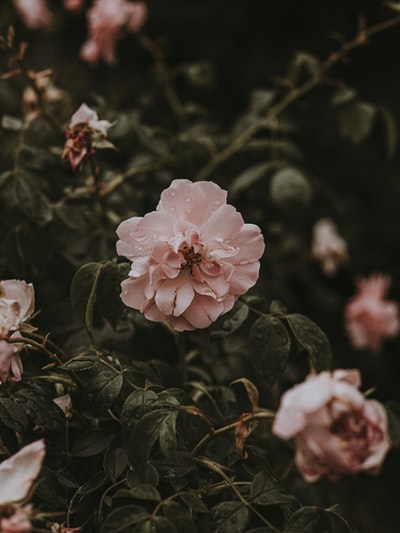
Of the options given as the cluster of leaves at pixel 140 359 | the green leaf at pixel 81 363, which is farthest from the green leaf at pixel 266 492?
the green leaf at pixel 81 363

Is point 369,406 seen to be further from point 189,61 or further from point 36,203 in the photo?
point 189,61

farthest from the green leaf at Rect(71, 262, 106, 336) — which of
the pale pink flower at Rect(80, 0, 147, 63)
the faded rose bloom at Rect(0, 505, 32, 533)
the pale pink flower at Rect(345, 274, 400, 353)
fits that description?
the pale pink flower at Rect(345, 274, 400, 353)

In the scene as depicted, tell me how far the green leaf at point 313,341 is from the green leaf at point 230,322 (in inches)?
2.6

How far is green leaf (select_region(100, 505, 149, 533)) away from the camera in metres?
0.80

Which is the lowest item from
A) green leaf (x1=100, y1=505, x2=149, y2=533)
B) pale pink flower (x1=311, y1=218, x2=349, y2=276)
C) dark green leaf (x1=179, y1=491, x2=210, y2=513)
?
pale pink flower (x1=311, y1=218, x2=349, y2=276)

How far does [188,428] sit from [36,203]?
505mm

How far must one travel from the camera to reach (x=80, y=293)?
100 cm

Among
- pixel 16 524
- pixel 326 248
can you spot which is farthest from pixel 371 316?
pixel 16 524

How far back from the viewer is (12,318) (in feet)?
3.05

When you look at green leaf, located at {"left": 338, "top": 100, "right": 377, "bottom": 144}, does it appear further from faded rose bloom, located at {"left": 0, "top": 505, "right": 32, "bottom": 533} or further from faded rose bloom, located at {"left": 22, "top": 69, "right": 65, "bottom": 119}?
faded rose bloom, located at {"left": 0, "top": 505, "right": 32, "bottom": 533}

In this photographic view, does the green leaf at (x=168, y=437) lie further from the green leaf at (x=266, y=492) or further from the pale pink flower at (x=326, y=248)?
the pale pink flower at (x=326, y=248)

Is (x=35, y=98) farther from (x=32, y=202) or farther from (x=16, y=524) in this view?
(x=16, y=524)

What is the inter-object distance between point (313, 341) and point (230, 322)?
118mm

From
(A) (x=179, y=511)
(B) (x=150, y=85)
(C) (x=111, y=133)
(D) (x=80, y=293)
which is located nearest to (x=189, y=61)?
(B) (x=150, y=85)
